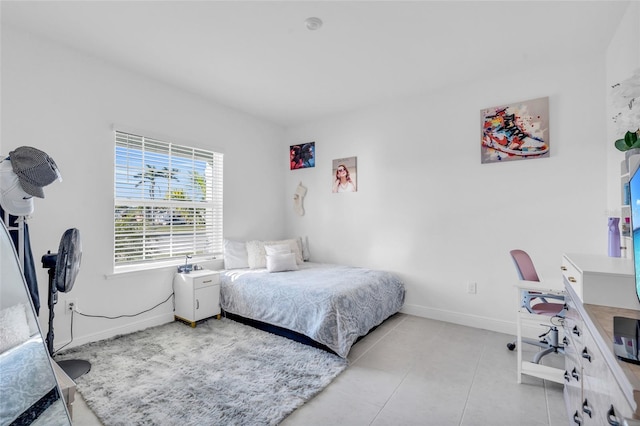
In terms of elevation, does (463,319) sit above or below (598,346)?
below

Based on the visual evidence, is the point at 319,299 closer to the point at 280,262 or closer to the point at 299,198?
the point at 280,262

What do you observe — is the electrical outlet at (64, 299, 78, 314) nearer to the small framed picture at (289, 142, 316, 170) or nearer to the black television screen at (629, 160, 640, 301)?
the small framed picture at (289, 142, 316, 170)

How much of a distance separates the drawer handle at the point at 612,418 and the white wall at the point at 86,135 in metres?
3.48

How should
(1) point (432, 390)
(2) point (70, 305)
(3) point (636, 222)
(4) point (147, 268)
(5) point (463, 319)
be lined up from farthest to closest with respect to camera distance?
(5) point (463, 319), (4) point (147, 268), (2) point (70, 305), (1) point (432, 390), (3) point (636, 222)

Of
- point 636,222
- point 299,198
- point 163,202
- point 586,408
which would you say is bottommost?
point 586,408

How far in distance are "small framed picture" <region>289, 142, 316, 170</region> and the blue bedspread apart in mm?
1693

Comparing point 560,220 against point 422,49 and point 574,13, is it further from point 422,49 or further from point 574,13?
point 422,49

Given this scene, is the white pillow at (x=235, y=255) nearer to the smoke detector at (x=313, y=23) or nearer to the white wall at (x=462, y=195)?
the white wall at (x=462, y=195)

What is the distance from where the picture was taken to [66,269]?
211 centimetres

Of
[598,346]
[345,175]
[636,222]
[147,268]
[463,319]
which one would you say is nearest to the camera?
[598,346]

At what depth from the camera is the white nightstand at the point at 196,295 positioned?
3131mm

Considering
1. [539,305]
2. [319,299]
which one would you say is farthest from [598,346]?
[319,299]

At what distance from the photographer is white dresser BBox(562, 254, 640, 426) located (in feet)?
2.69

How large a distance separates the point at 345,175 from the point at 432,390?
2.76 metres
